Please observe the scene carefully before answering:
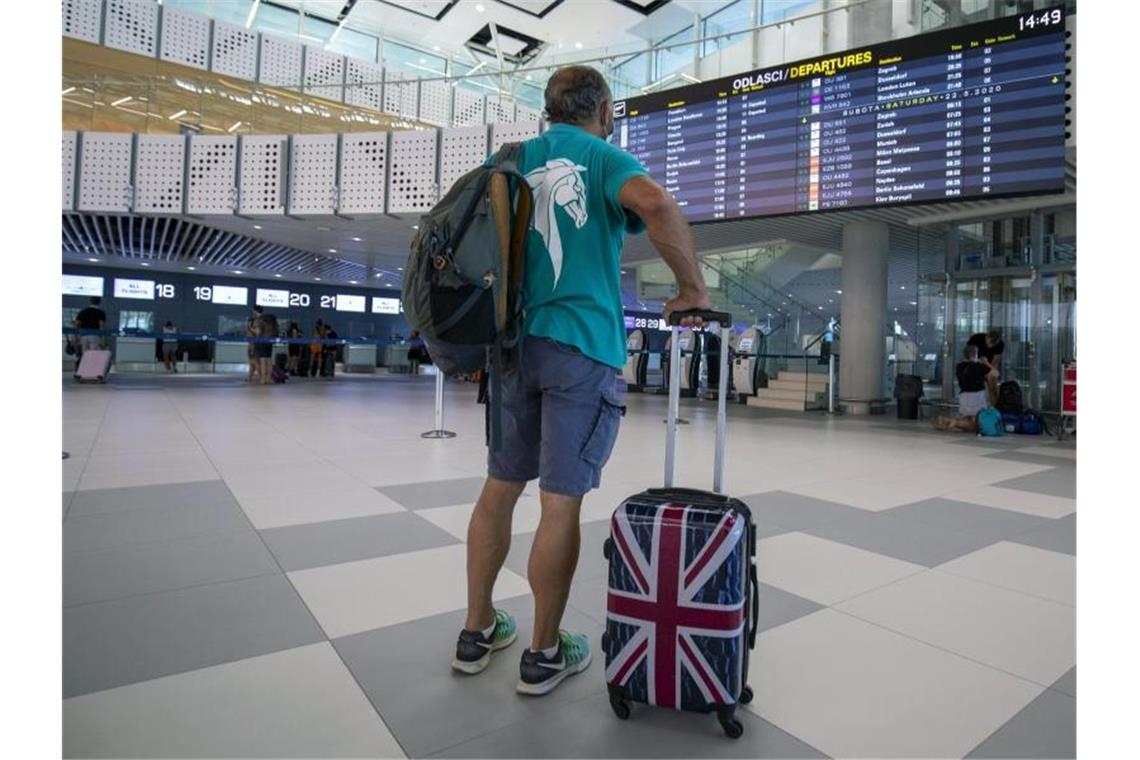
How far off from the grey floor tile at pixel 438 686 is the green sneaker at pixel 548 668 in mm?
22

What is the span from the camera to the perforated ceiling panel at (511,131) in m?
9.82

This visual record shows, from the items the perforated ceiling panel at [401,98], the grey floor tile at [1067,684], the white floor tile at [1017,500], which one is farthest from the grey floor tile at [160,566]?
the perforated ceiling panel at [401,98]

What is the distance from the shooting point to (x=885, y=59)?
6.69m

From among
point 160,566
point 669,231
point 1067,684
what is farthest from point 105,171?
point 1067,684

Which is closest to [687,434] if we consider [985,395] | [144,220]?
[985,395]

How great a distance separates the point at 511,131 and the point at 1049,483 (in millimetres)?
8209

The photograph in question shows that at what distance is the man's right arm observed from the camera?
1.49 m

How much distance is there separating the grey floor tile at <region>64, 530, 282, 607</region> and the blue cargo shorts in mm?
1309

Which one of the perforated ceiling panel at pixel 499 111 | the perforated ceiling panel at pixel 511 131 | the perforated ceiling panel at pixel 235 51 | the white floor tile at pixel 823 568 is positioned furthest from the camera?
the perforated ceiling panel at pixel 235 51

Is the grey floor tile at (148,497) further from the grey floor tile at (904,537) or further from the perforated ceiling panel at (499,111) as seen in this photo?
the perforated ceiling panel at (499,111)

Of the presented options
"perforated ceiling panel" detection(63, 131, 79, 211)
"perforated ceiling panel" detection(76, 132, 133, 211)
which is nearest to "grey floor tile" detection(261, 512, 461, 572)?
"perforated ceiling panel" detection(76, 132, 133, 211)

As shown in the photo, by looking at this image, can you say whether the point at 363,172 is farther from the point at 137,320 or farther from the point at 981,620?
the point at 137,320

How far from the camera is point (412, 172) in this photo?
10.4m
